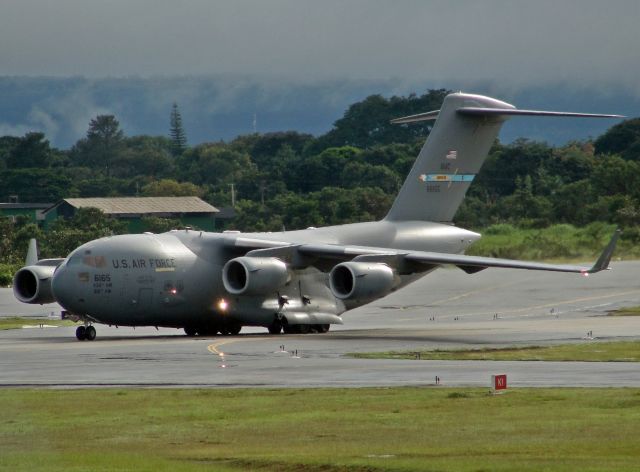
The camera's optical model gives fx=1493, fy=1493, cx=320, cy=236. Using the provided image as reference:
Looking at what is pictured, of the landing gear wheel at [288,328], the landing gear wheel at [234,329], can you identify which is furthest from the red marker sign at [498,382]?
the landing gear wheel at [234,329]

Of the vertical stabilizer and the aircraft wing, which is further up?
the vertical stabilizer

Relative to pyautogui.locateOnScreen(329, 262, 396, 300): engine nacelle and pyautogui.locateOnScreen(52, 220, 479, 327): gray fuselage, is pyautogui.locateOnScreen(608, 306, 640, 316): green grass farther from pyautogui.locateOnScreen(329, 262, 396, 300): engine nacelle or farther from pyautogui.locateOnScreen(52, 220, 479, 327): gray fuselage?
pyautogui.locateOnScreen(329, 262, 396, 300): engine nacelle

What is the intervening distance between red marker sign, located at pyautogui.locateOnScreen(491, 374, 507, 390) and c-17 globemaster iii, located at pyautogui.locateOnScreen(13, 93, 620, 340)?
14590mm

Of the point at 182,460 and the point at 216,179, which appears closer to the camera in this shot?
the point at 182,460

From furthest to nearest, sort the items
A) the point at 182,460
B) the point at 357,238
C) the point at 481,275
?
the point at 481,275, the point at 357,238, the point at 182,460

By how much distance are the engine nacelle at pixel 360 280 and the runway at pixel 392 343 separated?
3.92 ft

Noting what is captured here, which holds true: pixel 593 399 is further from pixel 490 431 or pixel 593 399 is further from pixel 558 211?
pixel 558 211

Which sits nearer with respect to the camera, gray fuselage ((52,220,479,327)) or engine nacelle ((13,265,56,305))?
gray fuselage ((52,220,479,327))

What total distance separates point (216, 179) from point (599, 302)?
316 ft

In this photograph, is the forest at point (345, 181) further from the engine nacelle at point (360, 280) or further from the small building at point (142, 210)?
the engine nacelle at point (360, 280)

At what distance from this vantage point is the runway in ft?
89.2

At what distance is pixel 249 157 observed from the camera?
551ft

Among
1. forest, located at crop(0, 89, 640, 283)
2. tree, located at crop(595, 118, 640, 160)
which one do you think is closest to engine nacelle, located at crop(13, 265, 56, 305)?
forest, located at crop(0, 89, 640, 283)

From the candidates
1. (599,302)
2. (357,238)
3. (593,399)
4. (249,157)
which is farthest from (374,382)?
(249,157)
